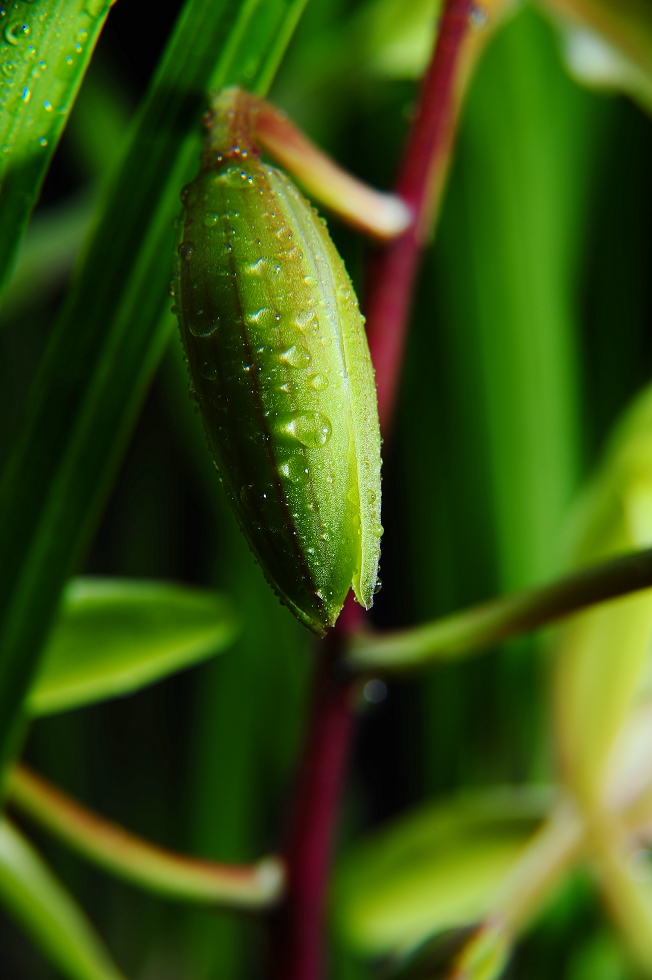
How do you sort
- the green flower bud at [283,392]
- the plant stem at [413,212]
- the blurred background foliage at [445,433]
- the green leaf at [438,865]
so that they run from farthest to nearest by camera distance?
the blurred background foliage at [445,433]
the green leaf at [438,865]
the plant stem at [413,212]
the green flower bud at [283,392]

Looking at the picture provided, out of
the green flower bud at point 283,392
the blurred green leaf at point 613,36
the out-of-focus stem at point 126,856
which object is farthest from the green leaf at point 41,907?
the blurred green leaf at point 613,36

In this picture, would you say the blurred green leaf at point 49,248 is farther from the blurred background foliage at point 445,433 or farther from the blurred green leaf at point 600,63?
the blurred green leaf at point 600,63

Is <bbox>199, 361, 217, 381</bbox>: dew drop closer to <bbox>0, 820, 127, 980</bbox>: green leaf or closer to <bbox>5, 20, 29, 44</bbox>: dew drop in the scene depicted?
<bbox>5, 20, 29, 44</bbox>: dew drop

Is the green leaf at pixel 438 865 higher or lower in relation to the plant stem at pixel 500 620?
lower

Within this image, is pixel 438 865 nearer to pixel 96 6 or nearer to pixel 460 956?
pixel 460 956

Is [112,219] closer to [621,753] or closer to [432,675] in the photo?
[621,753]
